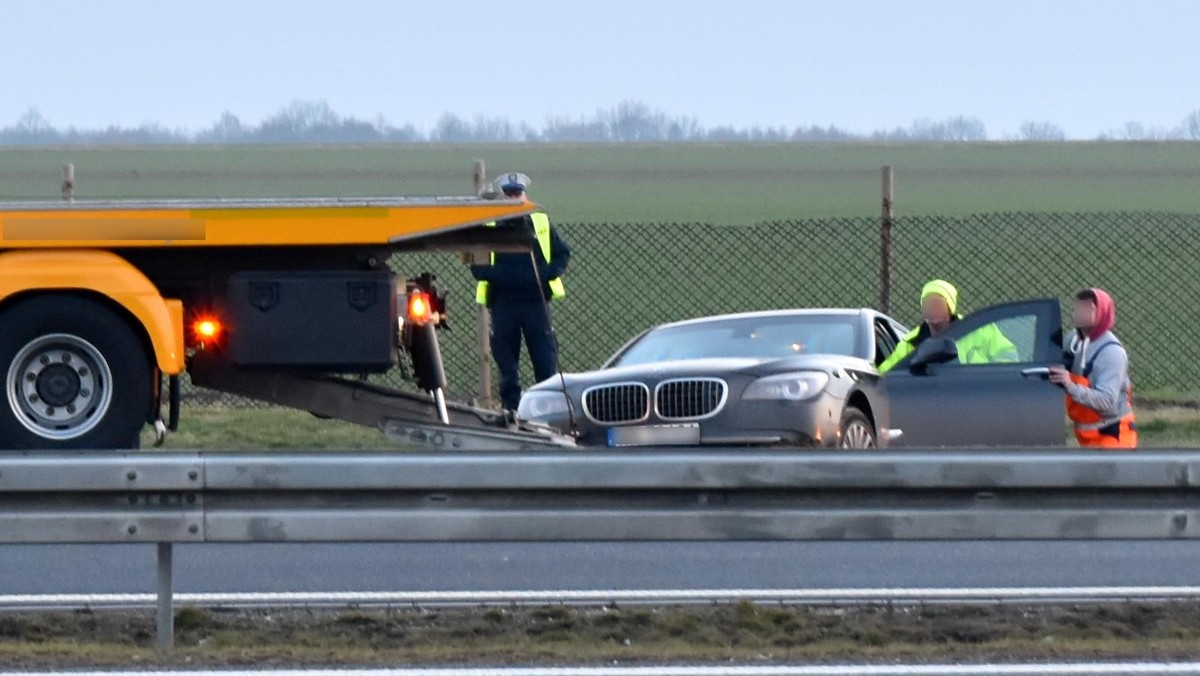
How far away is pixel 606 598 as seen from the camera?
7086 mm

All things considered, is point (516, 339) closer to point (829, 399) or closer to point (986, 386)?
point (829, 399)

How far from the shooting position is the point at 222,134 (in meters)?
124

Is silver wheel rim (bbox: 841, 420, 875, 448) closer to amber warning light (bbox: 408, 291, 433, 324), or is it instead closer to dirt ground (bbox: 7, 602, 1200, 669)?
amber warning light (bbox: 408, 291, 433, 324)

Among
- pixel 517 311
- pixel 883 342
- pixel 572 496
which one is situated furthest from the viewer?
pixel 517 311

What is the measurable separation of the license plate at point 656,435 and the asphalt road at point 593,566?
1.40m

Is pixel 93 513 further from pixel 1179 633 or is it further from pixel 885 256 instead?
pixel 885 256

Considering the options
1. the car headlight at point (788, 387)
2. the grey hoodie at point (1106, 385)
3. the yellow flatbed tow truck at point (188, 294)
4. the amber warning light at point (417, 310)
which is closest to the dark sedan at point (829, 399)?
the car headlight at point (788, 387)

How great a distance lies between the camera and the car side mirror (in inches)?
415

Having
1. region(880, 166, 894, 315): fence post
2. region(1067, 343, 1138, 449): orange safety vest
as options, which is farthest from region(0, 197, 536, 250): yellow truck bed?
region(880, 166, 894, 315): fence post

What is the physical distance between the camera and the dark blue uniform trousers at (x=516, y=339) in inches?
554

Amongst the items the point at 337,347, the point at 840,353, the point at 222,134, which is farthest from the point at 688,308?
the point at 222,134

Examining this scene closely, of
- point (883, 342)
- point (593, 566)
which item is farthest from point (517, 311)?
point (593, 566)

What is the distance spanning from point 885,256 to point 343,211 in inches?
307

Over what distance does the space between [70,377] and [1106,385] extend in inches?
192
